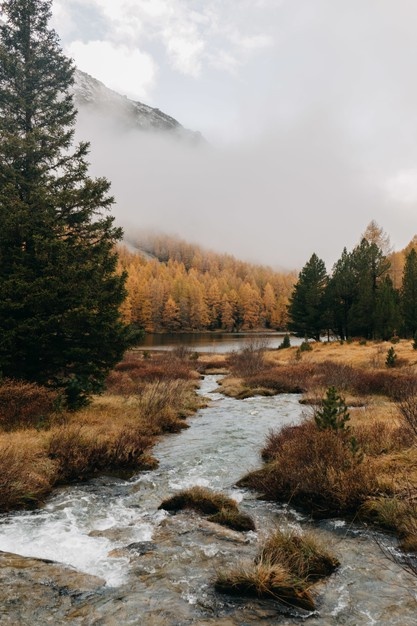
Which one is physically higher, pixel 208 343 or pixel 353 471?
pixel 353 471

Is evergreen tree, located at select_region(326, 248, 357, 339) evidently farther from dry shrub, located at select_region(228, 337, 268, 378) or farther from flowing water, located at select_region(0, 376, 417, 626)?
flowing water, located at select_region(0, 376, 417, 626)

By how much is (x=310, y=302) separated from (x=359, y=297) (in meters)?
7.05

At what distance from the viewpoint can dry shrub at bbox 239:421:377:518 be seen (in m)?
7.58

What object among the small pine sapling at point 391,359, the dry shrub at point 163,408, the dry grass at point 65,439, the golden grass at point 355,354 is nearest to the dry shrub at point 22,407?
the dry grass at point 65,439

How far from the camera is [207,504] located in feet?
25.6

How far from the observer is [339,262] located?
5188cm

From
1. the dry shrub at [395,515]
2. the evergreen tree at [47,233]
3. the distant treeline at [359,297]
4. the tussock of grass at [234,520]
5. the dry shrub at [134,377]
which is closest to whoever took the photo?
the dry shrub at [395,515]

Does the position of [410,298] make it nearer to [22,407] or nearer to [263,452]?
[263,452]

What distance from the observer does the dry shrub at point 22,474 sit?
7.45 m

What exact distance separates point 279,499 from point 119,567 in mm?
3839

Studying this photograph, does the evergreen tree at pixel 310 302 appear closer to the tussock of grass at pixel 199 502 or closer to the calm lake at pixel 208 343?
the calm lake at pixel 208 343

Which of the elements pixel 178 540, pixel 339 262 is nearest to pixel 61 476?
pixel 178 540

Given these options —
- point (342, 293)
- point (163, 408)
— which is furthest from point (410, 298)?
point (163, 408)

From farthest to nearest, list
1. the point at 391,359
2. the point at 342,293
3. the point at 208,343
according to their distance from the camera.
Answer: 1. the point at 208,343
2. the point at 342,293
3. the point at 391,359
